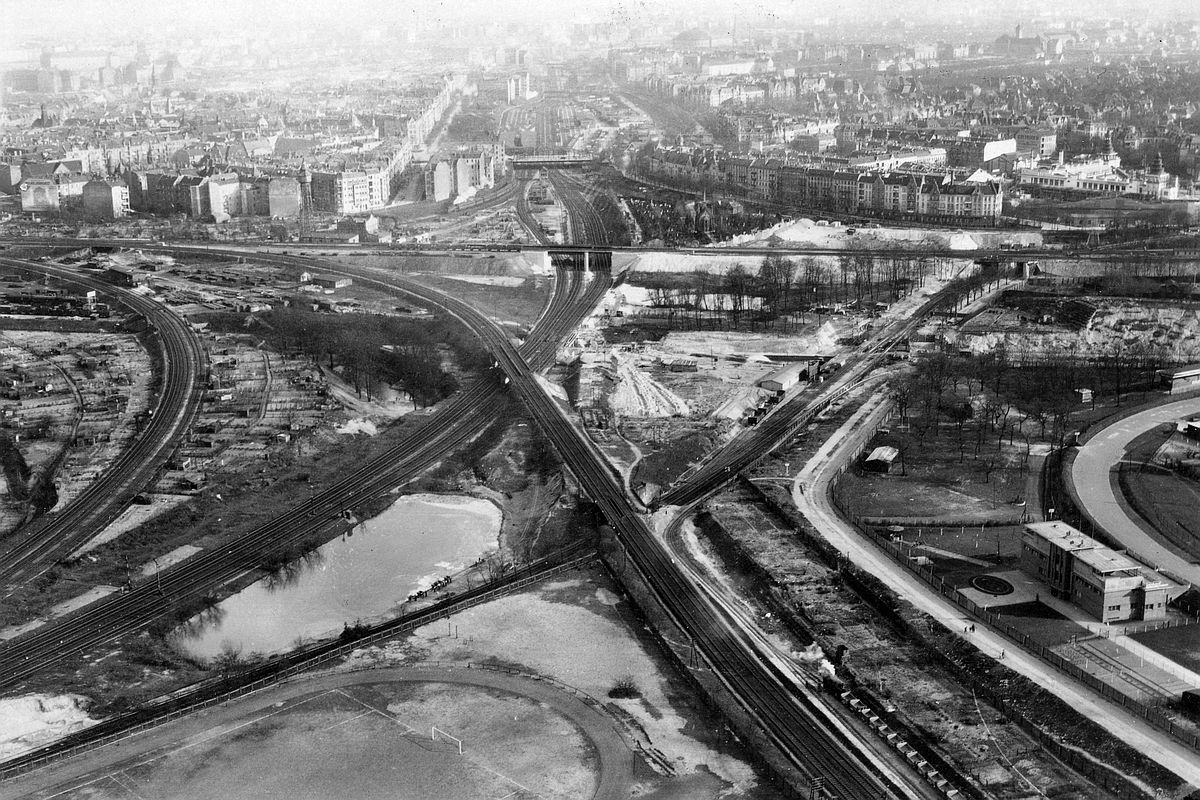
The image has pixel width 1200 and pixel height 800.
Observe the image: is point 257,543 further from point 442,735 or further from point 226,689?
point 442,735

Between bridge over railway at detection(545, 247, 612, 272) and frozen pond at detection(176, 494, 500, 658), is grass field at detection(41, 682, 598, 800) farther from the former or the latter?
bridge over railway at detection(545, 247, 612, 272)

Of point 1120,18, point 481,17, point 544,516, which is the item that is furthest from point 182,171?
point 1120,18

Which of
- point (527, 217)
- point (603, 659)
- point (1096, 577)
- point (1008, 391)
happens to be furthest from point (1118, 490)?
point (527, 217)

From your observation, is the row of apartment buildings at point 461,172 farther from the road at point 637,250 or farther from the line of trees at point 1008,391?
the line of trees at point 1008,391

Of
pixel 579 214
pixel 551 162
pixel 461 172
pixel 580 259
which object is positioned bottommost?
pixel 580 259

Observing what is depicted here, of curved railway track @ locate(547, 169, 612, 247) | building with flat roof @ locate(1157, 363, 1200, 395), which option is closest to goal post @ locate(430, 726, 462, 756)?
building with flat roof @ locate(1157, 363, 1200, 395)

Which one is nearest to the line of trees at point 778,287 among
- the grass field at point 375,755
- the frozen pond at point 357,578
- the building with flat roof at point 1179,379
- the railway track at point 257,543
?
the railway track at point 257,543
